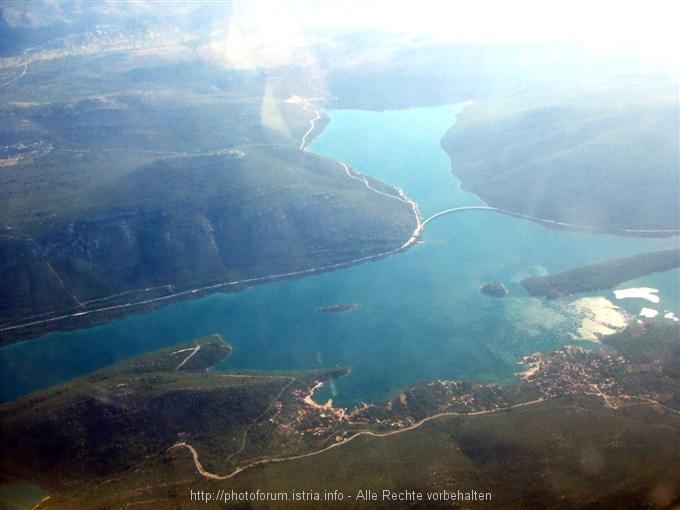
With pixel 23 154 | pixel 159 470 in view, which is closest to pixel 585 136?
pixel 159 470

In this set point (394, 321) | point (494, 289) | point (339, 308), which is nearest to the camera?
point (394, 321)

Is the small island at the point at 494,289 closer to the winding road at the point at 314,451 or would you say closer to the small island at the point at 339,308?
the small island at the point at 339,308

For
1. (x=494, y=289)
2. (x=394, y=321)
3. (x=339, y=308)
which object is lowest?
(x=394, y=321)

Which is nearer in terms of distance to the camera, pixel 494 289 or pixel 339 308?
pixel 339 308

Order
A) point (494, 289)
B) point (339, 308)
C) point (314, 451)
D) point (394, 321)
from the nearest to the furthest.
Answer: point (314, 451) → point (394, 321) → point (339, 308) → point (494, 289)

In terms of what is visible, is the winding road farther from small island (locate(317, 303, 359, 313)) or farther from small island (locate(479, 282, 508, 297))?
small island (locate(317, 303, 359, 313))

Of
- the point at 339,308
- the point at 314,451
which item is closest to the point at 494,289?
the point at 339,308

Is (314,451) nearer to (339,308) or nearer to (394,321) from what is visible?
(394,321)
